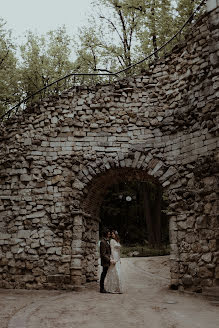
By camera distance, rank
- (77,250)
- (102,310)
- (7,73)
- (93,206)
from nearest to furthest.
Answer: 1. (102,310)
2. (77,250)
3. (93,206)
4. (7,73)

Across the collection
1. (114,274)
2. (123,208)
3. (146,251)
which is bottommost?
(146,251)

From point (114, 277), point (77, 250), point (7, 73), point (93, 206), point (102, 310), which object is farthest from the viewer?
point (7, 73)

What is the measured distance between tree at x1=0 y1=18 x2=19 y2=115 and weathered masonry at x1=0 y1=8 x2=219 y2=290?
26.3ft

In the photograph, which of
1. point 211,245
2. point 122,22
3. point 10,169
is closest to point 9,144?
point 10,169

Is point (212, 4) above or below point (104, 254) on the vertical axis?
above

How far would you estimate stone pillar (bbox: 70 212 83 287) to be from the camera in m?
9.04

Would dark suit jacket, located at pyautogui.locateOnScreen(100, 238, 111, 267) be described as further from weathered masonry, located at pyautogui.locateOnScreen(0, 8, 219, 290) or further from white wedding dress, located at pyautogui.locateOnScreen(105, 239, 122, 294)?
weathered masonry, located at pyautogui.locateOnScreen(0, 8, 219, 290)

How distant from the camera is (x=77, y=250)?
364 inches

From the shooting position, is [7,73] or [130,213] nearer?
[7,73]

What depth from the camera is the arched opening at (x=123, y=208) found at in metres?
9.91

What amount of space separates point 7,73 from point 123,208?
40.3 feet

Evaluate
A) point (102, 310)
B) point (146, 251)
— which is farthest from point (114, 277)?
point (146, 251)

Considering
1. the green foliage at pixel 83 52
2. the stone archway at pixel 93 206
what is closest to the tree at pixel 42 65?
the green foliage at pixel 83 52

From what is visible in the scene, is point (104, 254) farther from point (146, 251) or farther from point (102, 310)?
point (146, 251)
